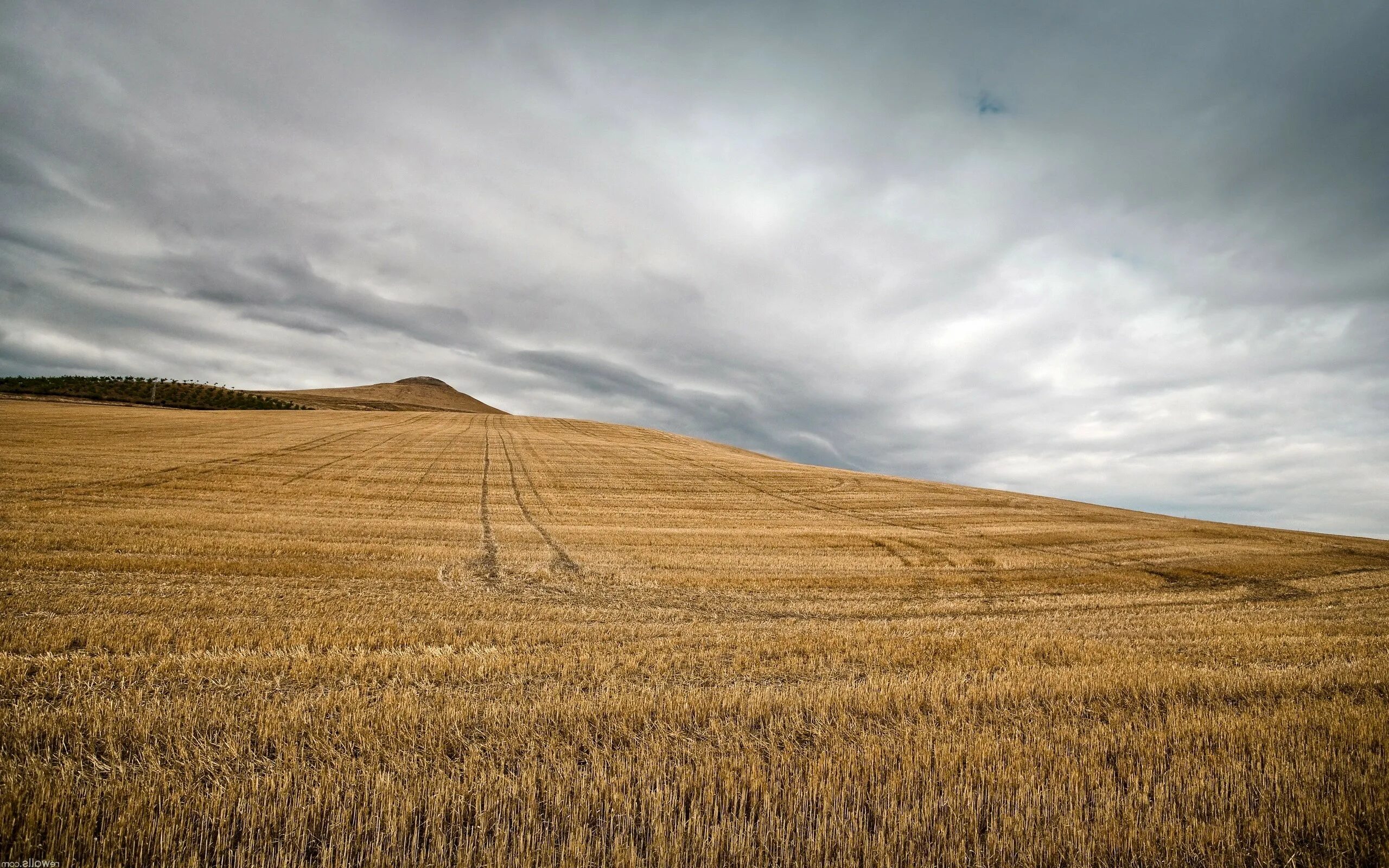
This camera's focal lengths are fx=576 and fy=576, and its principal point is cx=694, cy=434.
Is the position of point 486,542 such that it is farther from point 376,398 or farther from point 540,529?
point 376,398

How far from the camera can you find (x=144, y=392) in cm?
8950

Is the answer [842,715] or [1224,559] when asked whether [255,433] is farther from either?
[1224,559]

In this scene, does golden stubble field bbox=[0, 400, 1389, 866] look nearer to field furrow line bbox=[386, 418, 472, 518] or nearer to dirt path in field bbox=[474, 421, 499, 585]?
dirt path in field bbox=[474, 421, 499, 585]

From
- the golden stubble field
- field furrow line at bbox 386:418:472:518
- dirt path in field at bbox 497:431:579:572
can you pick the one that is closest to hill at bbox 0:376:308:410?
field furrow line at bbox 386:418:472:518

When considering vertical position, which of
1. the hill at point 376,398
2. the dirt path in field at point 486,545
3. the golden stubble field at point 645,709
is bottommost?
the dirt path in field at point 486,545

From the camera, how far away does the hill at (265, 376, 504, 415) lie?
358 feet

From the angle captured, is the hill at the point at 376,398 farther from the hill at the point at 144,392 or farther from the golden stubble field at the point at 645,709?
the golden stubble field at the point at 645,709

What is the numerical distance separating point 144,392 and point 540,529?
10098cm

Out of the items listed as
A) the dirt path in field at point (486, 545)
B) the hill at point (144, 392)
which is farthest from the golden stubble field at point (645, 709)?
the hill at point (144, 392)

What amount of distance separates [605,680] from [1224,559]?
3135 cm

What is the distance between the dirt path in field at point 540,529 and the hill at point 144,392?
235ft

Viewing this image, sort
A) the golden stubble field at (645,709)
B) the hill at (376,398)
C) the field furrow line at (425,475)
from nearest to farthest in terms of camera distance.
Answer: the golden stubble field at (645,709) → the field furrow line at (425,475) → the hill at (376,398)

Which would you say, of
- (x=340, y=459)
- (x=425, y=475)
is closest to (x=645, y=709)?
(x=425, y=475)

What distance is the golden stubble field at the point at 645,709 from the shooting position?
4.53 m
